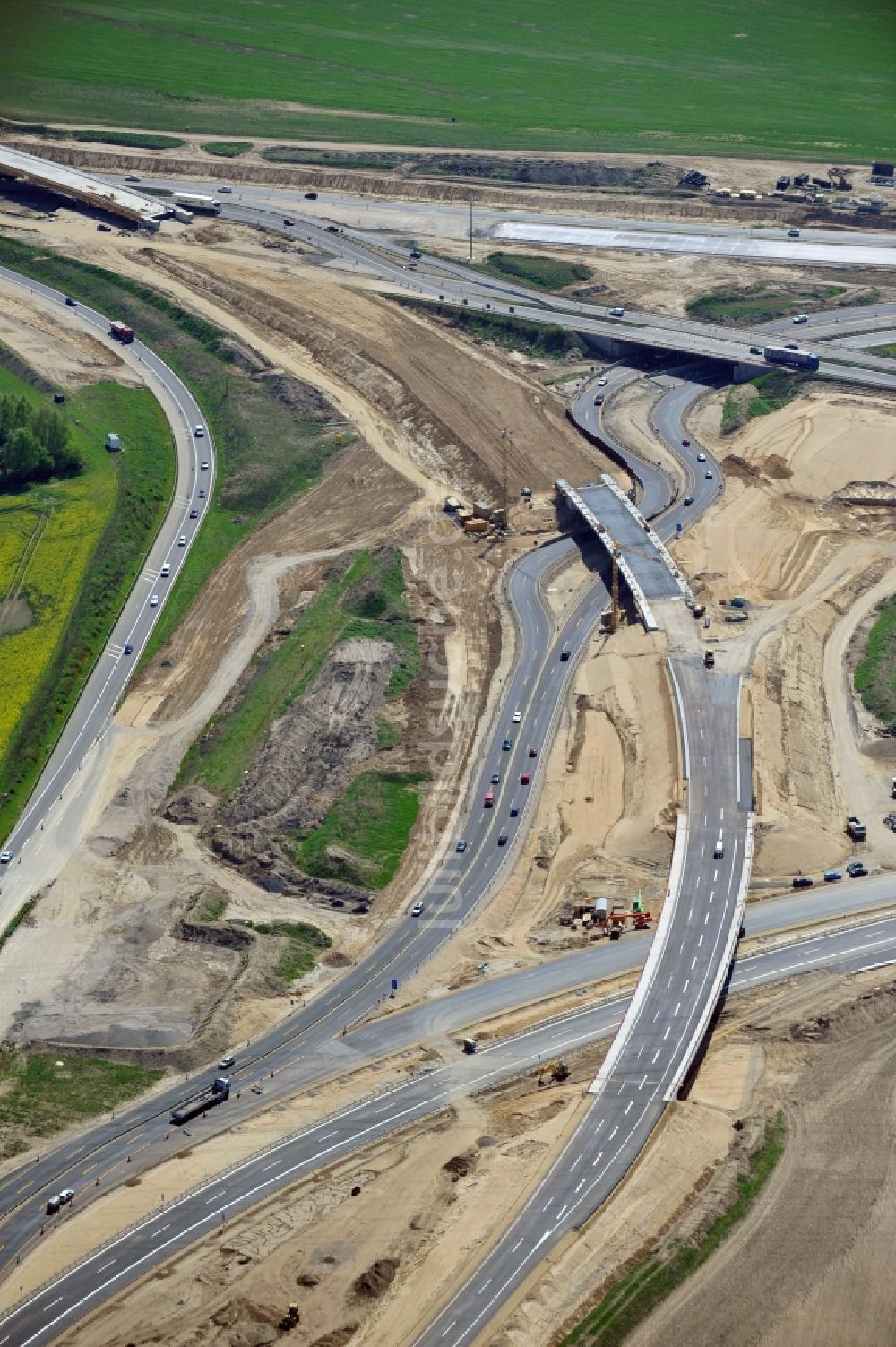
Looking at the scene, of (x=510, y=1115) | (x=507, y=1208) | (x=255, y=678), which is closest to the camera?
(x=507, y=1208)

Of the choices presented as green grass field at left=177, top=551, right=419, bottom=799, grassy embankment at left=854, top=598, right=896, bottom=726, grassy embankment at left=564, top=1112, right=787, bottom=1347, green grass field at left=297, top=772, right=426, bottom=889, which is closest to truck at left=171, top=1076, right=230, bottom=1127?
green grass field at left=297, top=772, right=426, bottom=889

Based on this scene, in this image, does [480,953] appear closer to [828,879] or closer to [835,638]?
[828,879]

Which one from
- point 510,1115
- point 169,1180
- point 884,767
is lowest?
point 169,1180

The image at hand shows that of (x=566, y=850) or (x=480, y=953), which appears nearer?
(x=480, y=953)

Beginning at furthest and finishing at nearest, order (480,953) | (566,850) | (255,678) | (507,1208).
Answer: (255,678) → (566,850) → (480,953) → (507,1208)

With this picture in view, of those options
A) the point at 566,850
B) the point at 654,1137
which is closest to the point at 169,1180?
the point at 654,1137

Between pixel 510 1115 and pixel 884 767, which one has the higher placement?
pixel 884 767

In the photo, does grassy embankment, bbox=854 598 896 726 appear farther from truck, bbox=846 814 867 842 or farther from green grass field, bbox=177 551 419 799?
green grass field, bbox=177 551 419 799
